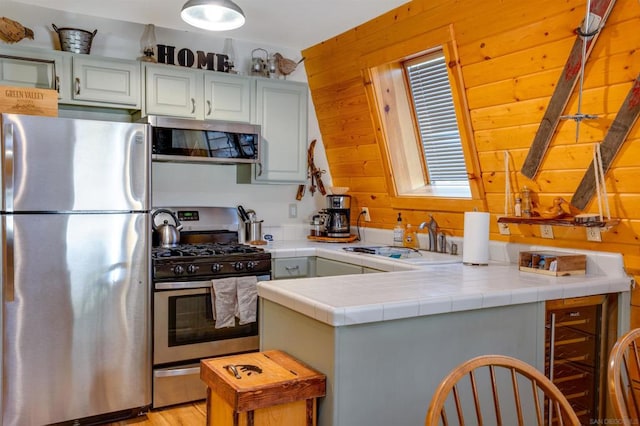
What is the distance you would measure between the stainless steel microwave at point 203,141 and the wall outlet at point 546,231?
2.04 m

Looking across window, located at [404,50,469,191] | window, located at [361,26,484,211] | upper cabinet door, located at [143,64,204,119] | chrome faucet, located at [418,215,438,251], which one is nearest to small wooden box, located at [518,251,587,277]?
window, located at [361,26,484,211]

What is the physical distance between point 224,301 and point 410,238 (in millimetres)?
1372

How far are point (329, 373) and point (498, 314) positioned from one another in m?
0.81

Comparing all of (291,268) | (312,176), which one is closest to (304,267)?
(291,268)

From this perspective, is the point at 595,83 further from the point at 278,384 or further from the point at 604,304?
the point at 278,384

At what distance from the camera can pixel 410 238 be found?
12.9ft

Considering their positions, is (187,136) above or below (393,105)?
below

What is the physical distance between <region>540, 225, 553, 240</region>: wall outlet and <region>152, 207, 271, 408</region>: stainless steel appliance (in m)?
1.75

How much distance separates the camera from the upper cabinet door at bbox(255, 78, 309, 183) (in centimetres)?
418

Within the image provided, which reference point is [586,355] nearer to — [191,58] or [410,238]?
[410,238]

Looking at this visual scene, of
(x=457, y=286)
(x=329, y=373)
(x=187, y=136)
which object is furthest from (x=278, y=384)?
(x=187, y=136)

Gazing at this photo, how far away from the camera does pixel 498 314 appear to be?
2258mm

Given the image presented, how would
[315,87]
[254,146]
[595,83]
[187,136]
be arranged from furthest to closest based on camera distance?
[315,87] < [254,146] < [187,136] < [595,83]

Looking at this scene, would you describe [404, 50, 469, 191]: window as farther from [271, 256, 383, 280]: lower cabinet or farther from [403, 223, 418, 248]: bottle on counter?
[271, 256, 383, 280]: lower cabinet
